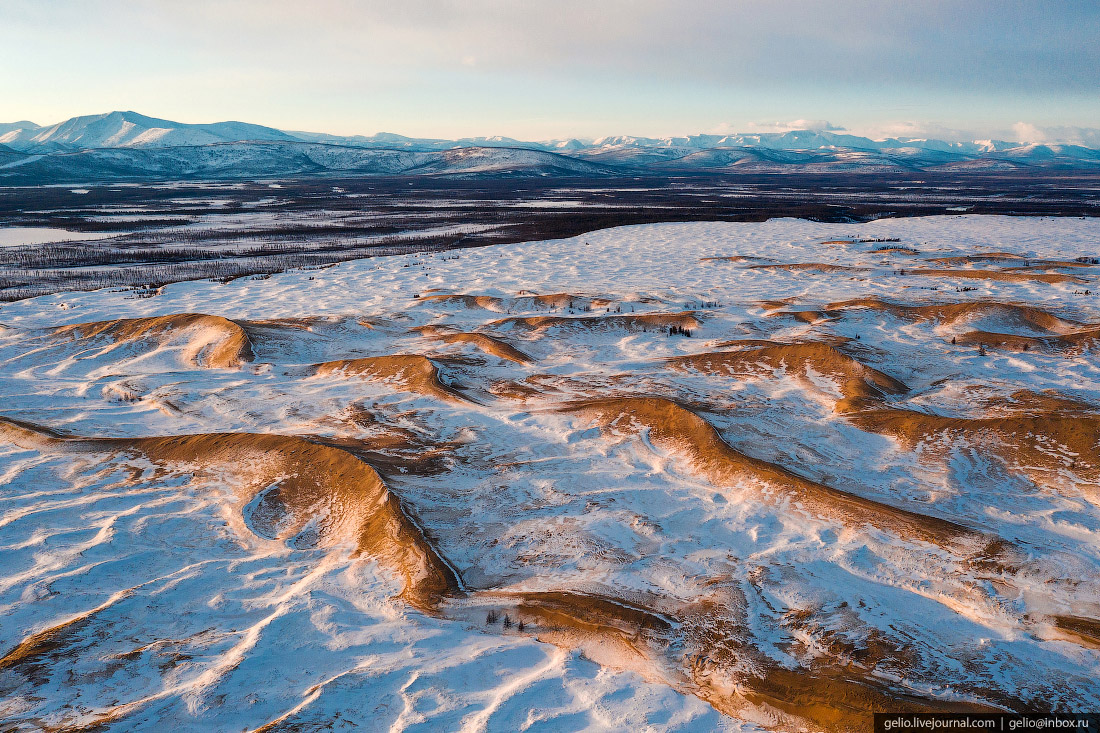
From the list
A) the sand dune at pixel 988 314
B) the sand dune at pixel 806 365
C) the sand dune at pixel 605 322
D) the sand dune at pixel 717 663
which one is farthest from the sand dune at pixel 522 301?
the sand dune at pixel 717 663

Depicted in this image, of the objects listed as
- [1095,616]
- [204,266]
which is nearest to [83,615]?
[1095,616]

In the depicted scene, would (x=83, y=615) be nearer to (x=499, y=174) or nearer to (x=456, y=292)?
(x=456, y=292)

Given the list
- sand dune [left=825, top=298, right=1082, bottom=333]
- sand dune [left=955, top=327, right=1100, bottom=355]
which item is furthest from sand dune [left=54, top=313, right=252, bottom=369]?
sand dune [left=955, top=327, right=1100, bottom=355]

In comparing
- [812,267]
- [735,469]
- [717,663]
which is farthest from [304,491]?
[812,267]

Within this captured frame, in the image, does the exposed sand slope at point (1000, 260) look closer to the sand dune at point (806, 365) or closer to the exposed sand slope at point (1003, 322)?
the exposed sand slope at point (1003, 322)

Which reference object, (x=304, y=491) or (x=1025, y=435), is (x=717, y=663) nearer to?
(x=304, y=491)

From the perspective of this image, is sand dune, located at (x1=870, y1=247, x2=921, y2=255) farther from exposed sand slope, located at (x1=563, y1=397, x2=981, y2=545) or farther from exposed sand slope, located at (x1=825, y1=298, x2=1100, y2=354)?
exposed sand slope, located at (x1=563, y1=397, x2=981, y2=545)
